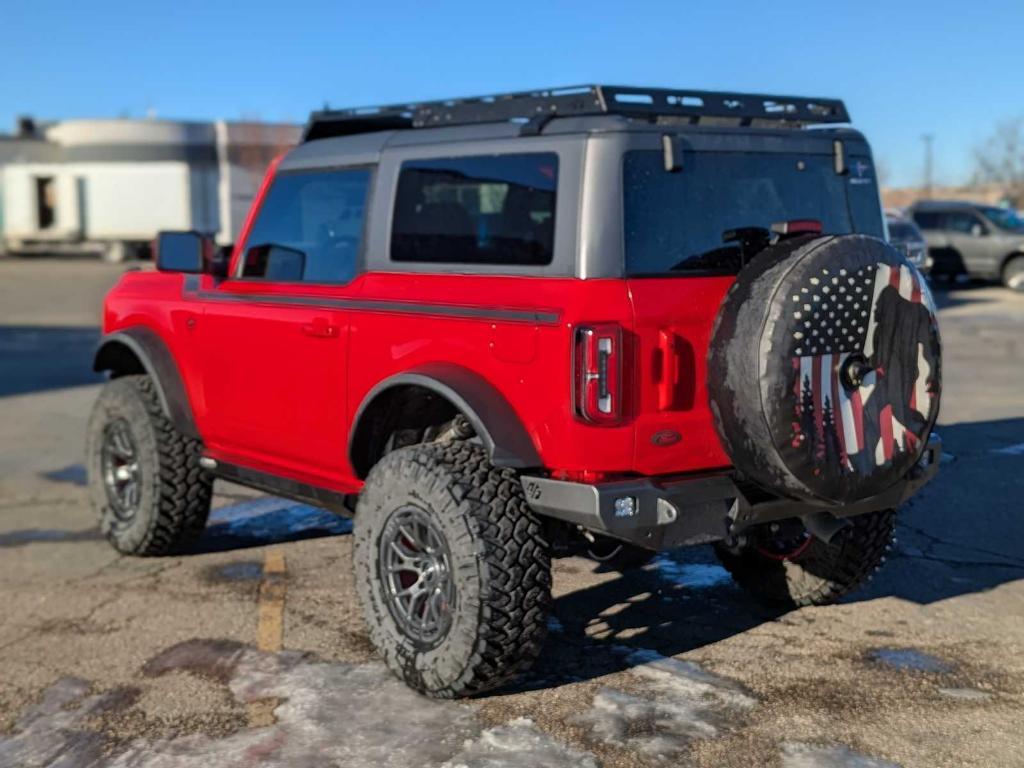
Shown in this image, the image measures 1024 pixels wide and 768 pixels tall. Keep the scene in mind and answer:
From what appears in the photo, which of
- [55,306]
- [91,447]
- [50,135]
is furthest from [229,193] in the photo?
[91,447]

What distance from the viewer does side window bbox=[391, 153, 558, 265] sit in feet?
14.0

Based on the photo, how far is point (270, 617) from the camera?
5.32m

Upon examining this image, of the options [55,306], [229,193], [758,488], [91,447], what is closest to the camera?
[758,488]

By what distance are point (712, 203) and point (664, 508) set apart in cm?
115

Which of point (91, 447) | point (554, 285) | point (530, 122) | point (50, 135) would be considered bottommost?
point (91, 447)

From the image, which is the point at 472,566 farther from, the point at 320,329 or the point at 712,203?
the point at 712,203

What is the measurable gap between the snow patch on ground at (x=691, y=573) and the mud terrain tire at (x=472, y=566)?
174cm

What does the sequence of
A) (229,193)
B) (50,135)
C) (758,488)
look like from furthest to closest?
(50,135) → (229,193) → (758,488)

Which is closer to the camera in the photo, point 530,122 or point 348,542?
point 530,122

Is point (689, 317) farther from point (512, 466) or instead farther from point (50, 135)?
point (50, 135)

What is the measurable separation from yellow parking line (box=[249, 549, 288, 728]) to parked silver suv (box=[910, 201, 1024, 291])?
21386 millimetres

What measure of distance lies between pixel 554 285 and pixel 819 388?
93 centimetres

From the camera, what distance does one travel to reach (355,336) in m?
4.79

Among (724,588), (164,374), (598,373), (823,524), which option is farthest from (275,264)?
(823,524)
